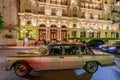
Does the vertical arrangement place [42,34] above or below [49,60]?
above

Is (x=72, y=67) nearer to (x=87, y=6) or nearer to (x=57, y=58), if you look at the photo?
(x=57, y=58)

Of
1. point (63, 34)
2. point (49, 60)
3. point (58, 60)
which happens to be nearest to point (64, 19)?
point (63, 34)

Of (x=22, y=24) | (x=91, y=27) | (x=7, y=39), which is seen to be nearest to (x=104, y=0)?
(x=91, y=27)

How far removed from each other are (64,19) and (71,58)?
3781 cm

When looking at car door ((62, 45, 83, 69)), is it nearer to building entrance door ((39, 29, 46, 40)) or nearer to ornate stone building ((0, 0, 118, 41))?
→ ornate stone building ((0, 0, 118, 41))

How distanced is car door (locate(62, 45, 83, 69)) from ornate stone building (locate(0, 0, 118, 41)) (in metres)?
31.9

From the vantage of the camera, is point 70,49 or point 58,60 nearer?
point 58,60

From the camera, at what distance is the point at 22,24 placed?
136 feet

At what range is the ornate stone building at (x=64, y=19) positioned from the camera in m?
42.0

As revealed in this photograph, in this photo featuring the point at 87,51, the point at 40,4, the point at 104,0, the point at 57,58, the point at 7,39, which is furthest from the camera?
the point at 104,0

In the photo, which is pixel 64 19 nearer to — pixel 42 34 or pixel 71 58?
pixel 42 34

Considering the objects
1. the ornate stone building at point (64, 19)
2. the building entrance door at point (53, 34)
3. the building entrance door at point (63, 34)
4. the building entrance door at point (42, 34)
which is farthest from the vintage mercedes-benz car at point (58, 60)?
the building entrance door at point (63, 34)

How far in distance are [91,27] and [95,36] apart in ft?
8.99

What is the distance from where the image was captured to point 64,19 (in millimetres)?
46656
